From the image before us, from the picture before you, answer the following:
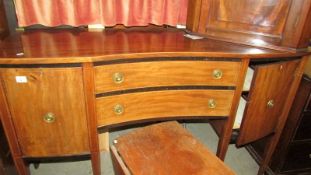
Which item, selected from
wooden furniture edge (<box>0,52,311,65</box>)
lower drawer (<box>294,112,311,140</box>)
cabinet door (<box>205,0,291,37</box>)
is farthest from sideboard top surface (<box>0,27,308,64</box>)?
lower drawer (<box>294,112,311,140</box>)

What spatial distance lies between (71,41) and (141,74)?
405 millimetres

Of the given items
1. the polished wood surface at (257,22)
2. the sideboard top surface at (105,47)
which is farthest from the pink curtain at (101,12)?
the polished wood surface at (257,22)

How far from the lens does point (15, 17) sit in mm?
1380

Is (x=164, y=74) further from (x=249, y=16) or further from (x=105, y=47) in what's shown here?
(x=249, y=16)

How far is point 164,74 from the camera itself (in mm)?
1186

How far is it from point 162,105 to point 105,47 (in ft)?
1.35

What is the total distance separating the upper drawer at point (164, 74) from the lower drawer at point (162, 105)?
53 mm

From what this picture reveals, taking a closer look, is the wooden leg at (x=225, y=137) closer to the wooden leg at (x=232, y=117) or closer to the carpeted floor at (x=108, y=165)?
the wooden leg at (x=232, y=117)

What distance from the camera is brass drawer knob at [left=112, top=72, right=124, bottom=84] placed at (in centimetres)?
112

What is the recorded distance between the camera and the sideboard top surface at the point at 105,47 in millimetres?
1002

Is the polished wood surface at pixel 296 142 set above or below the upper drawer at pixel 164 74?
below

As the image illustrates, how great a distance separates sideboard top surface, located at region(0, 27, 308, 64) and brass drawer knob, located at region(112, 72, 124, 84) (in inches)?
3.6

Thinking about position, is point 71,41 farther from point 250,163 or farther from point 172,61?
point 250,163

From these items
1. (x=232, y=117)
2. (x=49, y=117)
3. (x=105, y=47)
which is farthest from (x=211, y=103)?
(x=49, y=117)
